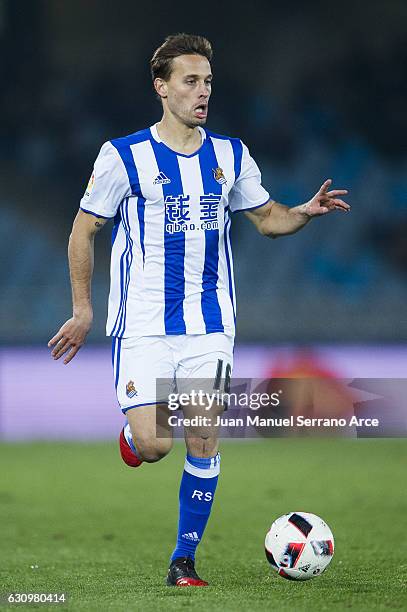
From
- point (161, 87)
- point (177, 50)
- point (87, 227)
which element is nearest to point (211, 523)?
point (87, 227)

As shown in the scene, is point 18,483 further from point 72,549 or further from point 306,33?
point 306,33

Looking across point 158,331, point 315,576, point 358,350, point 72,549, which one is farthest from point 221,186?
point 358,350

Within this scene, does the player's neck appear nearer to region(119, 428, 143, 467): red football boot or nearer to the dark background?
region(119, 428, 143, 467): red football boot

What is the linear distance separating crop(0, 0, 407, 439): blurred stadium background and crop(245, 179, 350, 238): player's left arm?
8776 mm

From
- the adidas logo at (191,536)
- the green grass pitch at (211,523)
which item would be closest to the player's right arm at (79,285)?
the adidas logo at (191,536)

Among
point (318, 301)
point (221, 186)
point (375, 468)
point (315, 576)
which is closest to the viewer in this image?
point (315, 576)

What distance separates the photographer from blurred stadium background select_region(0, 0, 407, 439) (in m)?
14.5

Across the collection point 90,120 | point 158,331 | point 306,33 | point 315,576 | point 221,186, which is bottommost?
point 315,576

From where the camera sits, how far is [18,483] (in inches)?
344

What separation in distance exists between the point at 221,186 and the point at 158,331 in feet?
2.21

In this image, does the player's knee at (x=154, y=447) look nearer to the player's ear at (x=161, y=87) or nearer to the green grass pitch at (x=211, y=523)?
the green grass pitch at (x=211, y=523)

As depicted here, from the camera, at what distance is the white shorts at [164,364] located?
4629 millimetres

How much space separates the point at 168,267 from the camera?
15.6 feet

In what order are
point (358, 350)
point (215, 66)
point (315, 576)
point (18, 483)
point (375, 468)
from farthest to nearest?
1. point (215, 66)
2. point (358, 350)
3. point (375, 468)
4. point (18, 483)
5. point (315, 576)
